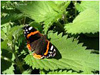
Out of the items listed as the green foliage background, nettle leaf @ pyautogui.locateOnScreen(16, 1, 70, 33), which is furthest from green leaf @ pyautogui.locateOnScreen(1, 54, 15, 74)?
nettle leaf @ pyautogui.locateOnScreen(16, 1, 70, 33)

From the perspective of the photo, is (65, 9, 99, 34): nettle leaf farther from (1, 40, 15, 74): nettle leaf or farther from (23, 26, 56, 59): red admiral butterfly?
(1, 40, 15, 74): nettle leaf

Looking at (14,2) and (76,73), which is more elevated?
(14,2)

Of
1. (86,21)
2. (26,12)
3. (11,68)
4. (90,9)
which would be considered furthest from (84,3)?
(11,68)

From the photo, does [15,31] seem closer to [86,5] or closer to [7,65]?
[7,65]

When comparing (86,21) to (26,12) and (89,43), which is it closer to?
(89,43)

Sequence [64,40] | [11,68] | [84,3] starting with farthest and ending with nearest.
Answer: [84,3] < [11,68] < [64,40]

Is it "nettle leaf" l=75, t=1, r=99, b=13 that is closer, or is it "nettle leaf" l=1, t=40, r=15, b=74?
"nettle leaf" l=1, t=40, r=15, b=74

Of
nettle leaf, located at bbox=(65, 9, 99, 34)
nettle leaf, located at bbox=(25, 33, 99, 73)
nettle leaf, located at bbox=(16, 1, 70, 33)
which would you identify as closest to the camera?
nettle leaf, located at bbox=(25, 33, 99, 73)

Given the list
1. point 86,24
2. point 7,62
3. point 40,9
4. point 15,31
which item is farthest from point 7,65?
point 86,24
